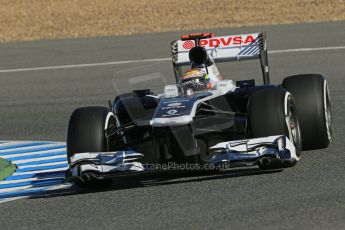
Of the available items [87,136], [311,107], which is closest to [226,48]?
[311,107]

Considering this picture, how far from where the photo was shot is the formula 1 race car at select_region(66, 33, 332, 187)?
9.41 meters

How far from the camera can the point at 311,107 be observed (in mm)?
10617

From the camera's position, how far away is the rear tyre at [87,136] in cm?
980

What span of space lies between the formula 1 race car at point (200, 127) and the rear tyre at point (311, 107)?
0.01 m

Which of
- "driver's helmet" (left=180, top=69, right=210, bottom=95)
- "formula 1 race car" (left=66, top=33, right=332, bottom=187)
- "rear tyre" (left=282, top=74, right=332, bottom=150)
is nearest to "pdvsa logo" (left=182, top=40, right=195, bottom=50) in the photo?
"formula 1 race car" (left=66, top=33, right=332, bottom=187)

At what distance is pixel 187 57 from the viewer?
11992 mm

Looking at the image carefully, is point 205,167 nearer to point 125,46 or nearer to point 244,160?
point 244,160

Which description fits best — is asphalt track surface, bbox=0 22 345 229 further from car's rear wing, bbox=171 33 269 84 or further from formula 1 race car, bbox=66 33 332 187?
car's rear wing, bbox=171 33 269 84

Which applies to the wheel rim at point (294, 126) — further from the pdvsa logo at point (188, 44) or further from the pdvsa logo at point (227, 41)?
the pdvsa logo at point (188, 44)

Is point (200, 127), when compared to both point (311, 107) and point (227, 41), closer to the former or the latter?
point (311, 107)

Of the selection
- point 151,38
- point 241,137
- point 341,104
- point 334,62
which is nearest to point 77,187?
point 241,137

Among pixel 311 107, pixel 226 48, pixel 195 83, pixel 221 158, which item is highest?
pixel 226 48

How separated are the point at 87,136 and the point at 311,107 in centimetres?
242

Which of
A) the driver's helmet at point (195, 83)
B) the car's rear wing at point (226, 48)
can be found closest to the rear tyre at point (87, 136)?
the driver's helmet at point (195, 83)
